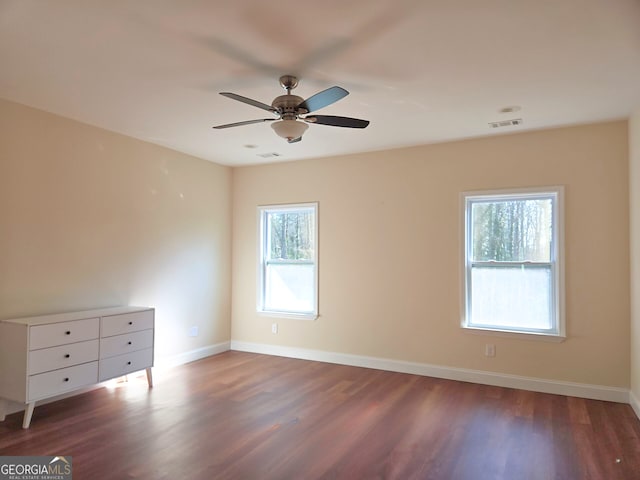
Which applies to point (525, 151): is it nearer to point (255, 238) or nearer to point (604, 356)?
point (604, 356)

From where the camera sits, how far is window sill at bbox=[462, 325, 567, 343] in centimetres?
413

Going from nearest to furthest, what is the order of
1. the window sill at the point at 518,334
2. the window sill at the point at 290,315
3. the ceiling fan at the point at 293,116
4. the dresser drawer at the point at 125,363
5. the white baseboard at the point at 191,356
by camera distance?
1. the ceiling fan at the point at 293,116
2. the dresser drawer at the point at 125,363
3. the window sill at the point at 518,334
4. the white baseboard at the point at 191,356
5. the window sill at the point at 290,315

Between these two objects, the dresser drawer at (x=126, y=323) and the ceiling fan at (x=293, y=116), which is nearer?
the ceiling fan at (x=293, y=116)

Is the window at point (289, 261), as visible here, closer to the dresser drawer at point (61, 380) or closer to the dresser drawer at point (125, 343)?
the dresser drawer at point (125, 343)

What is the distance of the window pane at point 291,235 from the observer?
5680mm

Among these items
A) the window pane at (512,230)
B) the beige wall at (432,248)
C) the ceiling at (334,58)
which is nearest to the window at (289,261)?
the beige wall at (432,248)

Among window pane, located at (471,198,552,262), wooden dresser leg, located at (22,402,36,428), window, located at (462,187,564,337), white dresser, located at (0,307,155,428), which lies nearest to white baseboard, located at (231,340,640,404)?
window, located at (462,187,564,337)

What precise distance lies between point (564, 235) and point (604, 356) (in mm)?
1187

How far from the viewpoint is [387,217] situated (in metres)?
5.03

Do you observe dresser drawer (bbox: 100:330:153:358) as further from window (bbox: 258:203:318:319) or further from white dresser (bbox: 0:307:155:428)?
window (bbox: 258:203:318:319)

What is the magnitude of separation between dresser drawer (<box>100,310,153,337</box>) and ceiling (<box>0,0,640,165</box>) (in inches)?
73.6

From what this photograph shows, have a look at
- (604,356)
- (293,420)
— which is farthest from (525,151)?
(293,420)

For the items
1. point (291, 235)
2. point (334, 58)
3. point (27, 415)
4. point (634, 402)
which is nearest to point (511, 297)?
point (634, 402)

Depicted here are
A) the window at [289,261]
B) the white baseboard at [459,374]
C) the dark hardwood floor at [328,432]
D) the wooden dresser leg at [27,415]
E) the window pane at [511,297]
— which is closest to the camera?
the dark hardwood floor at [328,432]
